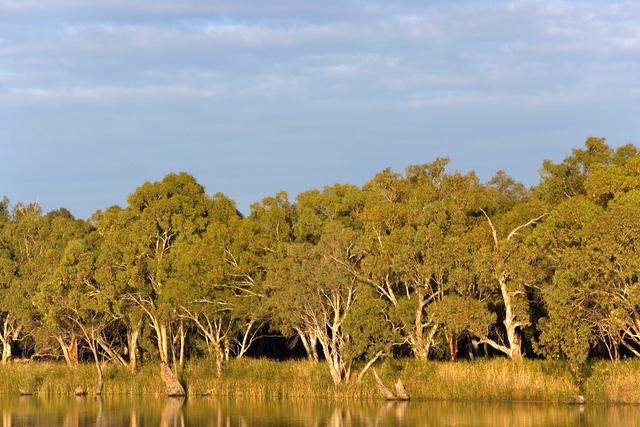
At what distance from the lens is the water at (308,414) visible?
42.2 metres

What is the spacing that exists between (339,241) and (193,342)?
1702 centimetres

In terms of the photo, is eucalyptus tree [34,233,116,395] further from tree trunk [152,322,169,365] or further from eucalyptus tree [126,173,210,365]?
tree trunk [152,322,169,365]

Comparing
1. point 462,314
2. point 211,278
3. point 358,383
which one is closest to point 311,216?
point 211,278

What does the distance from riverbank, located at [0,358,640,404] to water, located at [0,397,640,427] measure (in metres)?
1.11

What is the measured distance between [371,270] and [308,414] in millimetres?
9218

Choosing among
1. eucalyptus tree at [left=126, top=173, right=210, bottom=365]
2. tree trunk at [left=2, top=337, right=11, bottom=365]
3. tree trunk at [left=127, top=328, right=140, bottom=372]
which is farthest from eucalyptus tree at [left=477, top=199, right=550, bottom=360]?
tree trunk at [left=2, top=337, right=11, bottom=365]

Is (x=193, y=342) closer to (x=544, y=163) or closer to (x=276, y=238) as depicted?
(x=276, y=238)

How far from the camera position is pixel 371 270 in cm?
5294

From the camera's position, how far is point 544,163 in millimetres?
57125

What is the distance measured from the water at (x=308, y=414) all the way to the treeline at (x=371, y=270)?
10.4 ft

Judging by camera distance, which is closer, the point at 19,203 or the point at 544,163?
the point at 544,163

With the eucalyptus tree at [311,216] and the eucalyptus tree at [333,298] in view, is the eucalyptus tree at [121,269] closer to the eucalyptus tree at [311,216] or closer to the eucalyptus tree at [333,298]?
the eucalyptus tree at [311,216]

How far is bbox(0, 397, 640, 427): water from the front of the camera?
42.2 meters

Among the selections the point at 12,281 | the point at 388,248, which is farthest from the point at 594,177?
the point at 12,281
